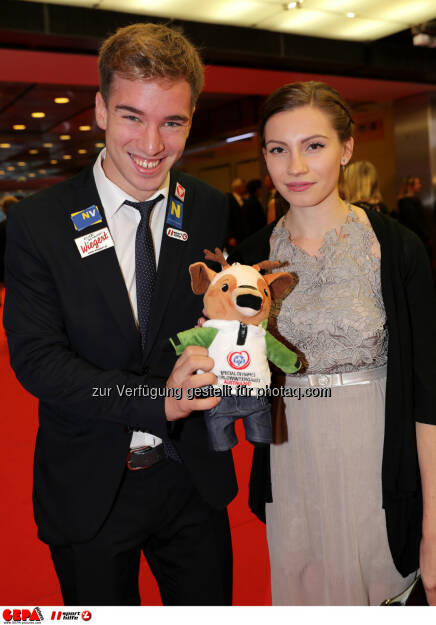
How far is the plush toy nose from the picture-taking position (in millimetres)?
1413

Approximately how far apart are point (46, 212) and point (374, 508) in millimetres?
1264

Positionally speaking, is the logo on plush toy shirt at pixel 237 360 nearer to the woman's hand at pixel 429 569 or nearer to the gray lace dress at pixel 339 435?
the gray lace dress at pixel 339 435

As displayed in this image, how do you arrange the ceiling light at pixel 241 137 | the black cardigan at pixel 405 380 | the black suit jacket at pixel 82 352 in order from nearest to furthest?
the black suit jacket at pixel 82 352, the black cardigan at pixel 405 380, the ceiling light at pixel 241 137

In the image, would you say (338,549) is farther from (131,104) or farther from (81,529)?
(131,104)

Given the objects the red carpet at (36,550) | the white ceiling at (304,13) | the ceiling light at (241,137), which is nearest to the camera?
the red carpet at (36,550)

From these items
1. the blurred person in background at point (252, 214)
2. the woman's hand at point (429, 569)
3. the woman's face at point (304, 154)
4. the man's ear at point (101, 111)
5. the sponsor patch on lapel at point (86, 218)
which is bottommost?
the woman's hand at point (429, 569)

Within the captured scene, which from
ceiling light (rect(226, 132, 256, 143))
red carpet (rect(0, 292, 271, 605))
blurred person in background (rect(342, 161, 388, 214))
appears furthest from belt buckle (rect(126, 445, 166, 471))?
ceiling light (rect(226, 132, 256, 143))

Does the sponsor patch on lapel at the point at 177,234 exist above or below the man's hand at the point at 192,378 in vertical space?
above

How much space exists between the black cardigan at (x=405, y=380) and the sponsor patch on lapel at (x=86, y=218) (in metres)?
0.83

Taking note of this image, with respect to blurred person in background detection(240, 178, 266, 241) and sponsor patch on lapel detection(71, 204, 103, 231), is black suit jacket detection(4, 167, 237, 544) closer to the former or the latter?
sponsor patch on lapel detection(71, 204, 103, 231)

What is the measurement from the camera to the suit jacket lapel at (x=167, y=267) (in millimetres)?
1583

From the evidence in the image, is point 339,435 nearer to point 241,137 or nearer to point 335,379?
point 335,379
